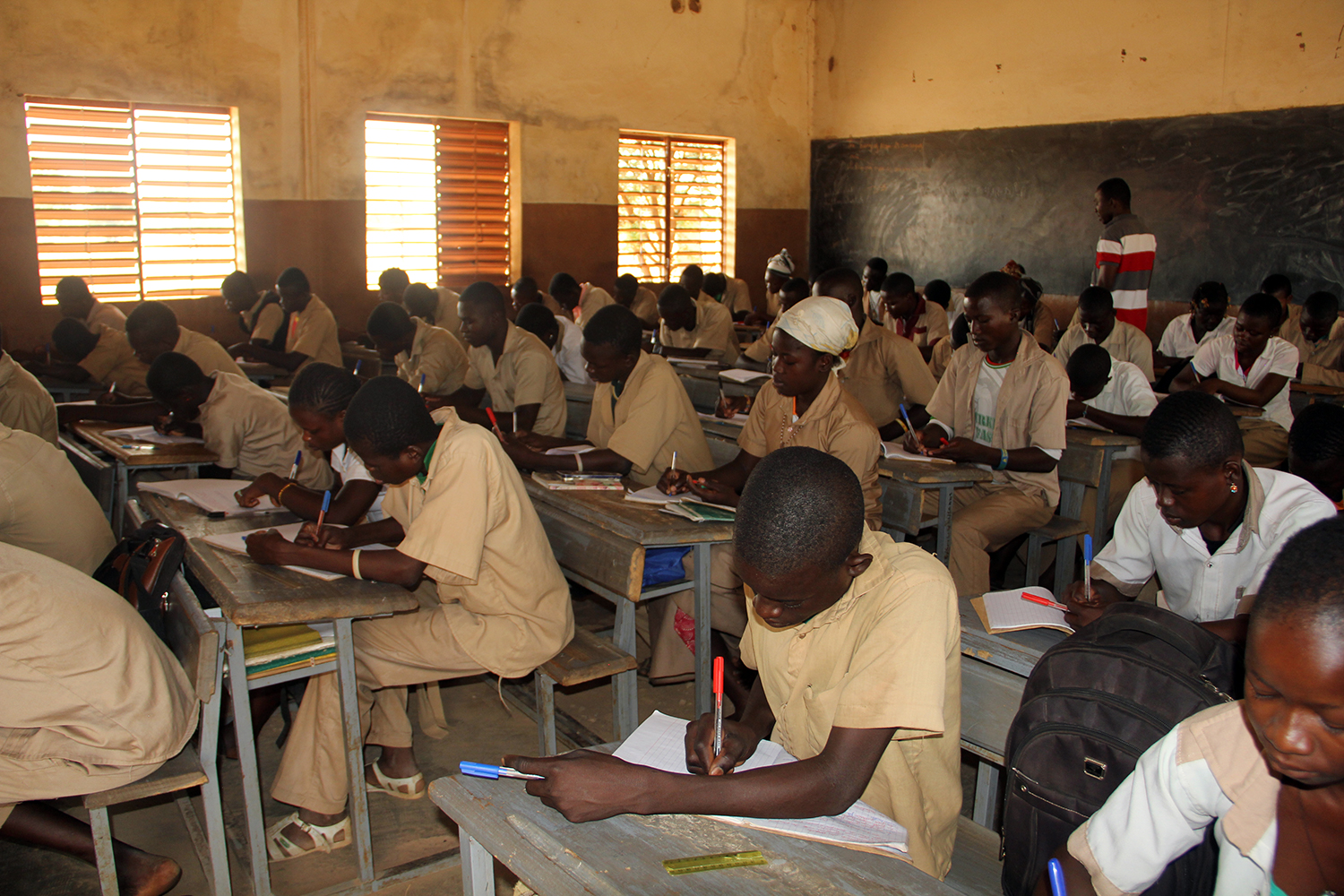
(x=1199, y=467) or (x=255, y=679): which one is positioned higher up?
(x=1199, y=467)

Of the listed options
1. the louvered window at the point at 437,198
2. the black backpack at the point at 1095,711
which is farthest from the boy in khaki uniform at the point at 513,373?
the louvered window at the point at 437,198

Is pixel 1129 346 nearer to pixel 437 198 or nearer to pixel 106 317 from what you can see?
pixel 437 198

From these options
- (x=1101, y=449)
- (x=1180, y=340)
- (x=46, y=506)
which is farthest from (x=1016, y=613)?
(x=1180, y=340)

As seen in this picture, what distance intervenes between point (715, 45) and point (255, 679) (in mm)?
10021

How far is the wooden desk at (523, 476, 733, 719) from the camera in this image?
276 cm

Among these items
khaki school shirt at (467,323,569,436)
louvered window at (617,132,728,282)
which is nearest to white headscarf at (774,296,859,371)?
khaki school shirt at (467,323,569,436)

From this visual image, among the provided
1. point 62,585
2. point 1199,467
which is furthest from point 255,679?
point 1199,467

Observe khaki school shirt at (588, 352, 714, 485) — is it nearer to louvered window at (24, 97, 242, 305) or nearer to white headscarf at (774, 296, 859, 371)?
white headscarf at (774, 296, 859, 371)

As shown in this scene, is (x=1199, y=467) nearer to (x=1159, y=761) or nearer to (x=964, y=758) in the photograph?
(x=1159, y=761)

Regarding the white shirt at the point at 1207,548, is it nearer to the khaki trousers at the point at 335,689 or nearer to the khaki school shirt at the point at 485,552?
the khaki school shirt at the point at 485,552

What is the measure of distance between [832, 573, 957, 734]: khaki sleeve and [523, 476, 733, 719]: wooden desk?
1.29 m

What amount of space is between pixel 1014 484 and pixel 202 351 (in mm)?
4187

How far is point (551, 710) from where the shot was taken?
271 cm

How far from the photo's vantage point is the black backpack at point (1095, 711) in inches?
56.8
